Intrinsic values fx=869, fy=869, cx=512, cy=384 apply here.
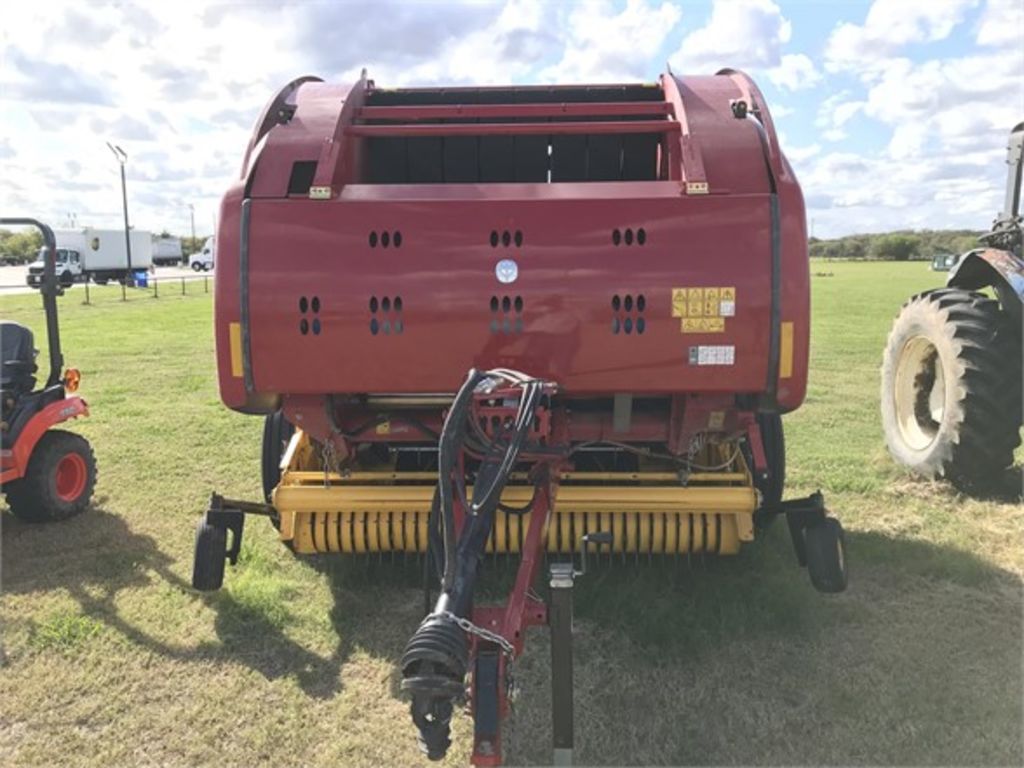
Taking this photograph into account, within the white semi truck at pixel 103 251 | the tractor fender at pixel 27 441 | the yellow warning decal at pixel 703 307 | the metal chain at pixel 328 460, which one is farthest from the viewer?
the white semi truck at pixel 103 251

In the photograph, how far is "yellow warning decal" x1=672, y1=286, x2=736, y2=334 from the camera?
3.17 m

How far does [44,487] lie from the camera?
4.75 m

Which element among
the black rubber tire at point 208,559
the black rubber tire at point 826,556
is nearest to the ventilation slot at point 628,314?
the black rubber tire at point 826,556

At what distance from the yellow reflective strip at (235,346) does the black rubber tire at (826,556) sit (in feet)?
7.67

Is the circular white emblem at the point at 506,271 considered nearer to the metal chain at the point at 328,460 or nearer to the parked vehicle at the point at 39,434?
the metal chain at the point at 328,460

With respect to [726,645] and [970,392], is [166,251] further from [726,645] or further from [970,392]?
[726,645]

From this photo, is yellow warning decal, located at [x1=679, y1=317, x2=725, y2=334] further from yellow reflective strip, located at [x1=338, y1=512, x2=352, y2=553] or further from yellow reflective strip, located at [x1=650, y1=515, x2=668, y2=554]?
yellow reflective strip, located at [x1=338, y1=512, x2=352, y2=553]

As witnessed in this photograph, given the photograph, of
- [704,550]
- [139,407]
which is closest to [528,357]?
[704,550]

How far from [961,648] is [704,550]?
3.45 feet

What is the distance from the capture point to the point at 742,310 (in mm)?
3168

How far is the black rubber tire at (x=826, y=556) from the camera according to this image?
3.40m

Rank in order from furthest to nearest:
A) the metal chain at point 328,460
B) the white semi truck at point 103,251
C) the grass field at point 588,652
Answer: the white semi truck at point 103,251 → the metal chain at point 328,460 → the grass field at point 588,652

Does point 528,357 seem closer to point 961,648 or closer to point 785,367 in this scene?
point 785,367

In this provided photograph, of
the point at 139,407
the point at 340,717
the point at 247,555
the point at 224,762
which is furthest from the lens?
the point at 139,407
